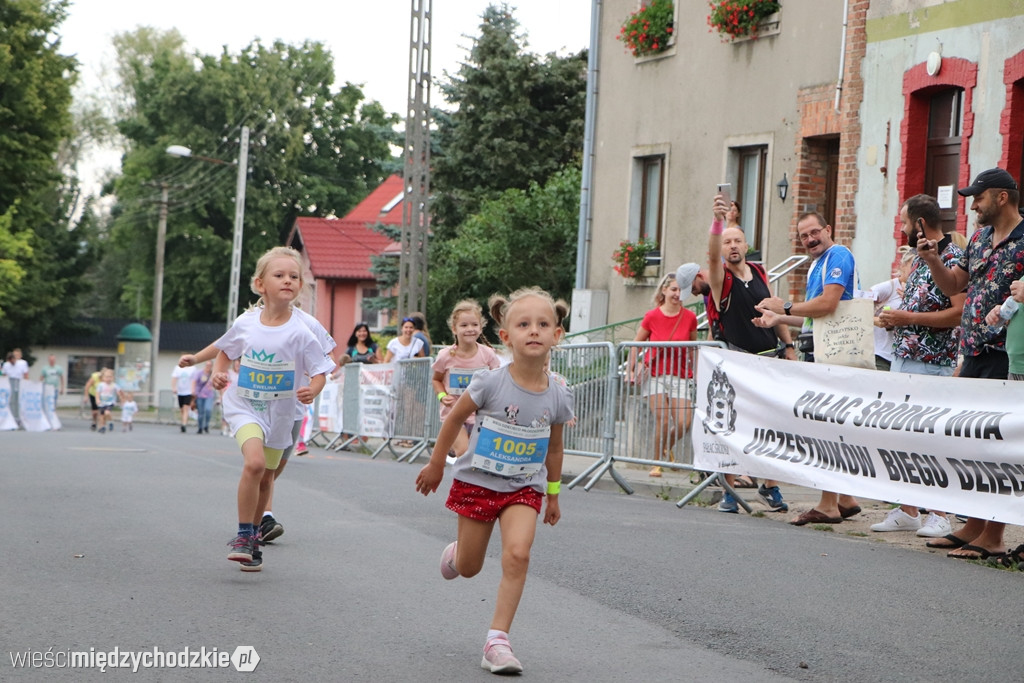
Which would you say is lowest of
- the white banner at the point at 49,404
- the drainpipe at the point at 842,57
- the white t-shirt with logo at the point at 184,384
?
the white banner at the point at 49,404

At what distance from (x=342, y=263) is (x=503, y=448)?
57.8 meters

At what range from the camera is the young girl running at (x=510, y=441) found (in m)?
5.87

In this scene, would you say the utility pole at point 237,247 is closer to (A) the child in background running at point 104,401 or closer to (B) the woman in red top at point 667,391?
(A) the child in background running at point 104,401

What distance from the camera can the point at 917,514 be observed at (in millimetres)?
10289

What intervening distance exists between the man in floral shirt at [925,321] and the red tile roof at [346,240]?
52.2 metres

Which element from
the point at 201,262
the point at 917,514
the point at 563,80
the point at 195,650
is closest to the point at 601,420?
the point at 917,514

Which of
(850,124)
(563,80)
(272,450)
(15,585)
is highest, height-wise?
(563,80)

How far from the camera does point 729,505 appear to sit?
11.4m

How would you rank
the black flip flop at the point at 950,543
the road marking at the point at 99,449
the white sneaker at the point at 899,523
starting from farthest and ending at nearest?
the road marking at the point at 99,449 < the white sneaker at the point at 899,523 < the black flip flop at the point at 950,543

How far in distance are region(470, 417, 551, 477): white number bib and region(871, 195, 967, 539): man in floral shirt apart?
4.42m

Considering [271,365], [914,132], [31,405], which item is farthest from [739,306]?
[31,405]

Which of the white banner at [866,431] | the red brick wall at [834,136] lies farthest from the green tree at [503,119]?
the white banner at [866,431]

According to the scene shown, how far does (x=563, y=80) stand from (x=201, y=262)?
1471 inches

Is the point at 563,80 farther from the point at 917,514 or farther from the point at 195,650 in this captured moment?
the point at 195,650
